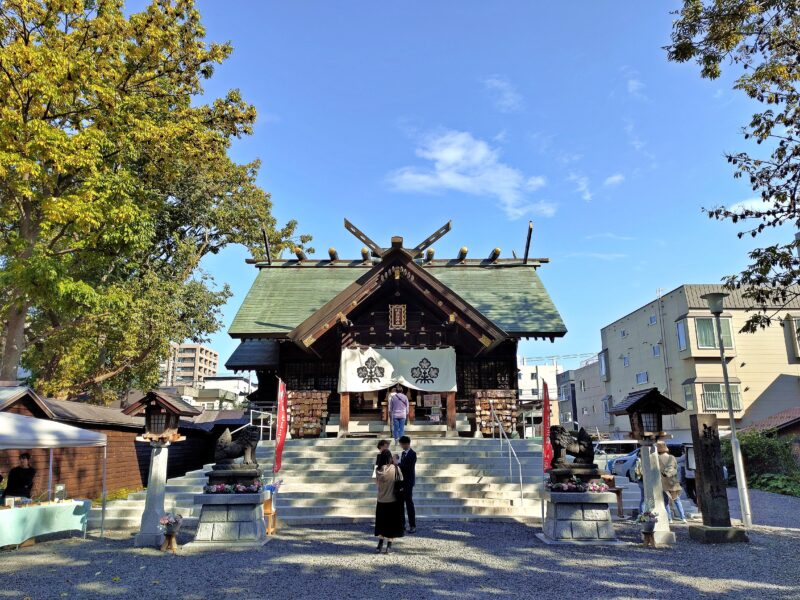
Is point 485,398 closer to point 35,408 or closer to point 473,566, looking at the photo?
point 473,566

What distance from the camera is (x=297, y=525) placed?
396 inches

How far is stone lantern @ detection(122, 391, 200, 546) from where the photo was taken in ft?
28.3

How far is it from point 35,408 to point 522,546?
11.1 m

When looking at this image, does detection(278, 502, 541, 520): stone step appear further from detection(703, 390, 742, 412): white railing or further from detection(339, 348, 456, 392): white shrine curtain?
detection(703, 390, 742, 412): white railing

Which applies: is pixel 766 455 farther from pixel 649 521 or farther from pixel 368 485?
pixel 368 485

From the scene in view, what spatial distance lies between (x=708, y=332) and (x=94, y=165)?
29.3 meters

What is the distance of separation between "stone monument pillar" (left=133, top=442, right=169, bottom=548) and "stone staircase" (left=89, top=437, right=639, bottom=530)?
162 cm

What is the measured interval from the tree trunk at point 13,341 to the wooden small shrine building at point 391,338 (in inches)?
222

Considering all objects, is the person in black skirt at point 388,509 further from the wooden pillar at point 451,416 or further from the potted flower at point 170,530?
the wooden pillar at point 451,416

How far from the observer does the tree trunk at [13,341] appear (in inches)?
559

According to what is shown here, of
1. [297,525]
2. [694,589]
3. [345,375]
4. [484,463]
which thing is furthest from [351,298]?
[694,589]

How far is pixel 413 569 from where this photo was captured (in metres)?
6.99

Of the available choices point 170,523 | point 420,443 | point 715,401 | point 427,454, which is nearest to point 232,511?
point 170,523

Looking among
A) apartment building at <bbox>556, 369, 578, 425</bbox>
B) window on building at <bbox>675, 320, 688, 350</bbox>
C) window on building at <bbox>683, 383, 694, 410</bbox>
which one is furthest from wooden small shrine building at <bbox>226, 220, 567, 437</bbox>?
apartment building at <bbox>556, 369, 578, 425</bbox>
